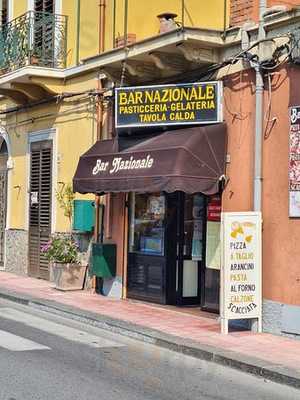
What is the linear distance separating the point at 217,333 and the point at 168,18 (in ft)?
18.7

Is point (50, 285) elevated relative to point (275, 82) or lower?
lower

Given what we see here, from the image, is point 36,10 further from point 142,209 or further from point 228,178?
point 228,178

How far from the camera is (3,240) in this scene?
730 inches

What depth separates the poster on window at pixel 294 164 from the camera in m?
9.24

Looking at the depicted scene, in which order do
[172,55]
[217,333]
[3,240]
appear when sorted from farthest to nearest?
[3,240] < [172,55] < [217,333]

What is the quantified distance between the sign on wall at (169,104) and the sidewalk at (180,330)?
10.2 feet

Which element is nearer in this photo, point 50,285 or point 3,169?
point 50,285

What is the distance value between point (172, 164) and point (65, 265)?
4354 millimetres

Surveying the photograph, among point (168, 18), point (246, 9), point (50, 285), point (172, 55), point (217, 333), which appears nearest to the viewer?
point (217, 333)

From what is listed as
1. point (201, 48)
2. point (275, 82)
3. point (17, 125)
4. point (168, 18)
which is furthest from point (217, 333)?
point (17, 125)

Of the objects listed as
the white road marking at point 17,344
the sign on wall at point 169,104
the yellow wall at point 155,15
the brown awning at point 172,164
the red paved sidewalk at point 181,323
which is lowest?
the white road marking at point 17,344

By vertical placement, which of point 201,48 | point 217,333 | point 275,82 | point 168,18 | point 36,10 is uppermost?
point 36,10

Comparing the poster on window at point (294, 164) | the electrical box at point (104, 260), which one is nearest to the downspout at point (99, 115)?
the electrical box at point (104, 260)

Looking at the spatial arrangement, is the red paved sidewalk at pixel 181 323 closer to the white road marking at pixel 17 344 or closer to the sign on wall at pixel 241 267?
the sign on wall at pixel 241 267
